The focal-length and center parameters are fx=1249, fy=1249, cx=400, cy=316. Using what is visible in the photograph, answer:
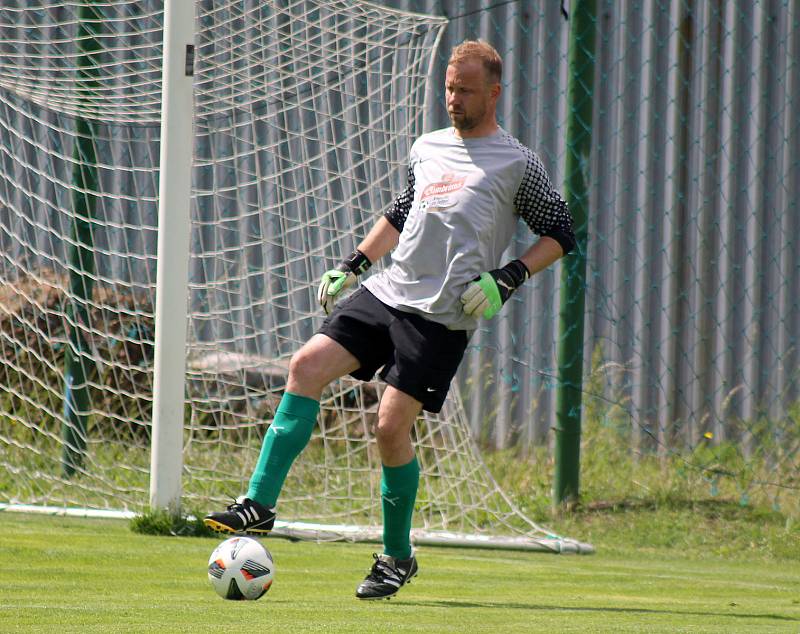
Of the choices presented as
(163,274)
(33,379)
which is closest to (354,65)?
(163,274)

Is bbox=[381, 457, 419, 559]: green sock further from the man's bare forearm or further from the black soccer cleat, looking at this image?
the man's bare forearm

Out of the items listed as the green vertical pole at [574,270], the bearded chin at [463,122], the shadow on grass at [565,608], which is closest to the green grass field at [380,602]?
the shadow on grass at [565,608]

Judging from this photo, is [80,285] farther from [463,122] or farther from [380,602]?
[380,602]

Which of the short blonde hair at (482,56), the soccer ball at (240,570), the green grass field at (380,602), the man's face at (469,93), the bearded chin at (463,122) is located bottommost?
the green grass field at (380,602)

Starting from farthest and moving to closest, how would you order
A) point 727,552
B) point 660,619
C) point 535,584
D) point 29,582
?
point 727,552 < point 535,584 < point 29,582 < point 660,619

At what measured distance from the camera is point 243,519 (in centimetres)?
408

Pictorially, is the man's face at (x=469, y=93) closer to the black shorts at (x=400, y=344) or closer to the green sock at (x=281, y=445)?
the black shorts at (x=400, y=344)

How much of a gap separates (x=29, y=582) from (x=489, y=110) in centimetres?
238

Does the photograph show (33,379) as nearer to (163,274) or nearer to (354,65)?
(163,274)

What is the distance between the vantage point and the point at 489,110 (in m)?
4.61

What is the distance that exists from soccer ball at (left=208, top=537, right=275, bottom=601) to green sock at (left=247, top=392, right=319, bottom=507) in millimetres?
188

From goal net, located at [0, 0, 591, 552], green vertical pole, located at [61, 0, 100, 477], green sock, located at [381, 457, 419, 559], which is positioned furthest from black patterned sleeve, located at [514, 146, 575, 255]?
green vertical pole, located at [61, 0, 100, 477]

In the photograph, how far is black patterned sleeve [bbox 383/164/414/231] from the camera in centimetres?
483

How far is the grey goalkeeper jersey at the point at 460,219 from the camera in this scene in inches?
176
